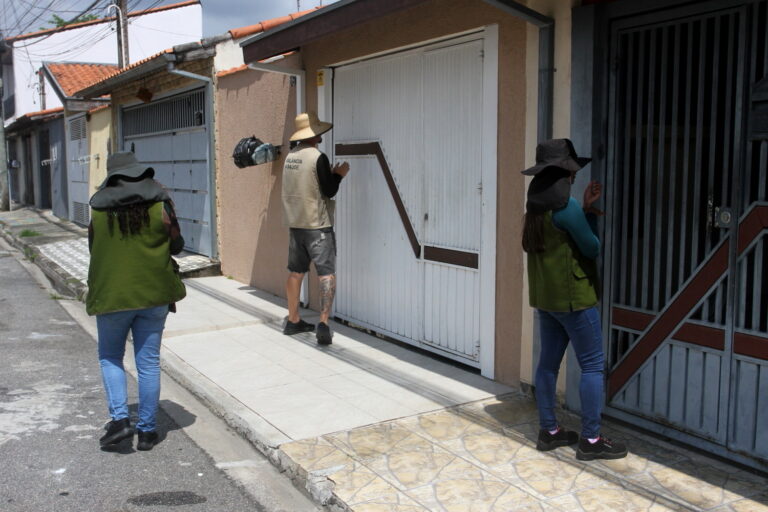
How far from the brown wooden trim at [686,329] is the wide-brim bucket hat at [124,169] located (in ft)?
9.57

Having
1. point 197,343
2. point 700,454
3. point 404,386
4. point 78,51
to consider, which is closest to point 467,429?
point 404,386

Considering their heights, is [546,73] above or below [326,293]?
above

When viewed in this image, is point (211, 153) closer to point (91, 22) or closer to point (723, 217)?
point (723, 217)

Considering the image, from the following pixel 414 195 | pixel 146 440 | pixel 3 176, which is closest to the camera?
pixel 146 440

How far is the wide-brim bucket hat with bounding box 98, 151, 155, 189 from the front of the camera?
172 inches

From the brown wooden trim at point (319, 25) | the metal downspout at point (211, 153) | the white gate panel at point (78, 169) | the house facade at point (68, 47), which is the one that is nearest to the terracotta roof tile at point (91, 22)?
the house facade at point (68, 47)

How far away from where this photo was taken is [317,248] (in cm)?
664

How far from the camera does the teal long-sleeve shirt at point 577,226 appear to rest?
376cm

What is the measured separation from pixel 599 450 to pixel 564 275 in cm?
99

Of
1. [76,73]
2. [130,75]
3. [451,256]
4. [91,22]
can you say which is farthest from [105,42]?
[451,256]

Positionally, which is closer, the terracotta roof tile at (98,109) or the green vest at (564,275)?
the green vest at (564,275)

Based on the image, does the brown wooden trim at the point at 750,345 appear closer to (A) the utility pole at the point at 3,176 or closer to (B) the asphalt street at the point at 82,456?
(B) the asphalt street at the point at 82,456

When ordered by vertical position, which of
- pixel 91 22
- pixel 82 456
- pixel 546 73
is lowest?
pixel 82 456

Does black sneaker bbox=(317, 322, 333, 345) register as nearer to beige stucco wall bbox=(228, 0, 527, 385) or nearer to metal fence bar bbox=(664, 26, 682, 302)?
beige stucco wall bbox=(228, 0, 527, 385)
